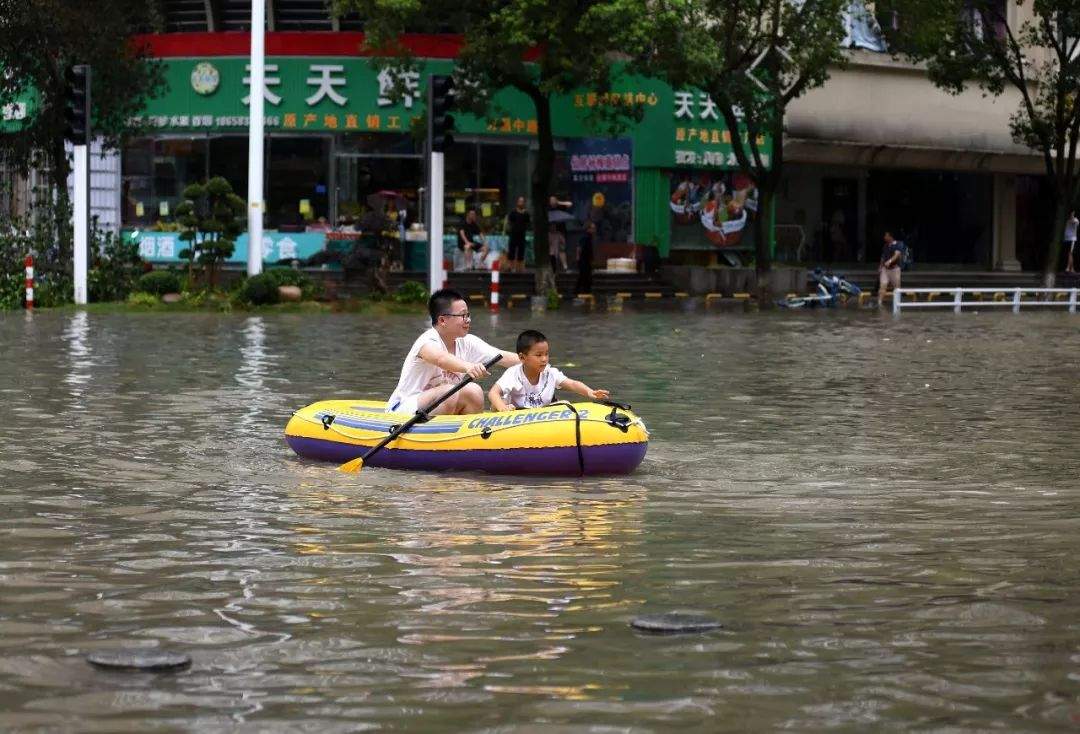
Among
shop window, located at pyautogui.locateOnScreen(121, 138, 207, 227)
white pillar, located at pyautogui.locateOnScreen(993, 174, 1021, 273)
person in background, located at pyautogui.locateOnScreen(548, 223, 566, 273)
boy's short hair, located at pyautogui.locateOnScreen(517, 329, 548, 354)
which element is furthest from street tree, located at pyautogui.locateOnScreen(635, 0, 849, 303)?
boy's short hair, located at pyautogui.locateOnScreen(517, 329, 548, 354)

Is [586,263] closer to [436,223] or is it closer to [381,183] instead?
[381,183]

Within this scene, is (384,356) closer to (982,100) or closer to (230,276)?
(230,276)

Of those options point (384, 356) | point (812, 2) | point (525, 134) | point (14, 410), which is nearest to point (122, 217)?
point (525, 134)

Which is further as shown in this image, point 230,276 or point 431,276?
point 230,276

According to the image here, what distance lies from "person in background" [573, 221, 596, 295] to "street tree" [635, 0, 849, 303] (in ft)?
12.0

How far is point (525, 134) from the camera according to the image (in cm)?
4500

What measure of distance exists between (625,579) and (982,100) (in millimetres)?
47083

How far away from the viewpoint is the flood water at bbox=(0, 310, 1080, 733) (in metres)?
6.30

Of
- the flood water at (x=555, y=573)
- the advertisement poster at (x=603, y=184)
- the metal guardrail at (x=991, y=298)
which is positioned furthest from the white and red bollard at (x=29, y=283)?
the metal guardrail at (x=991, y=298)

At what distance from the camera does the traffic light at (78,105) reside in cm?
3250

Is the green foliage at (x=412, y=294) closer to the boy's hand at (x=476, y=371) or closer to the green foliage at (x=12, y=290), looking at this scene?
the green foliage at (x=12, y=290)

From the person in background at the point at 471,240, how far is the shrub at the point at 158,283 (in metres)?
8.85

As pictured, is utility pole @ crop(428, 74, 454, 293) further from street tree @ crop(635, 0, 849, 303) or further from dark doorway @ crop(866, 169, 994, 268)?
dark doorway @ crop(866, 169, 994, 268)

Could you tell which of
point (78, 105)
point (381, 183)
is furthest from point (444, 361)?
point (381, 183)
